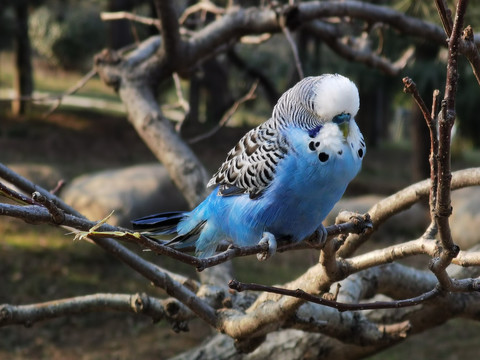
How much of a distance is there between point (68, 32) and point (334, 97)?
45.5ft

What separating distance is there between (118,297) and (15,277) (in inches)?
143

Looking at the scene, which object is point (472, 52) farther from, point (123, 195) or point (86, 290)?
point (123, 195)

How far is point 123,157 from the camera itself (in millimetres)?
10789

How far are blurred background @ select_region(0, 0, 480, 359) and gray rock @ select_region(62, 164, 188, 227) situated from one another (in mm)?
16

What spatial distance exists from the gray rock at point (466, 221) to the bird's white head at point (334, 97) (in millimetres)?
6158

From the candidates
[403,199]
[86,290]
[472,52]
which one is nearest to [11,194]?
[472,52]

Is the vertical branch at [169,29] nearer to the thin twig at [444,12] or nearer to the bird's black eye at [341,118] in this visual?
the bird's black eye at [341,118]

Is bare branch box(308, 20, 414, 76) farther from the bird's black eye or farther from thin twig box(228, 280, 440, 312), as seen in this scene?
thin twig box(228, 280, 440, 312)

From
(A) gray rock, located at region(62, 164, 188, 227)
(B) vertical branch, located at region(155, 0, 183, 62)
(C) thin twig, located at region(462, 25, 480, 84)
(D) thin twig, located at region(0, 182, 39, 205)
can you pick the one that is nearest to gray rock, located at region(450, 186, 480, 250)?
(A) gray rock, located at region(62, 164, 188, 227)

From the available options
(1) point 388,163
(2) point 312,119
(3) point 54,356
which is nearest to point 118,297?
(2) point 312,119

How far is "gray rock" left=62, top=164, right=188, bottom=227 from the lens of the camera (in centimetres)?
736

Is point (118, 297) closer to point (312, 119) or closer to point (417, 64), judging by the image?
point (312, 119)

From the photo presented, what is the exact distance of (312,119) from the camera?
2.00 meters

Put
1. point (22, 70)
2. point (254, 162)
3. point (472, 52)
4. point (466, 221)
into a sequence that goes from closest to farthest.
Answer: point (472, 52) < point (254, 162) < point (466, 221) < point (22, 70)
